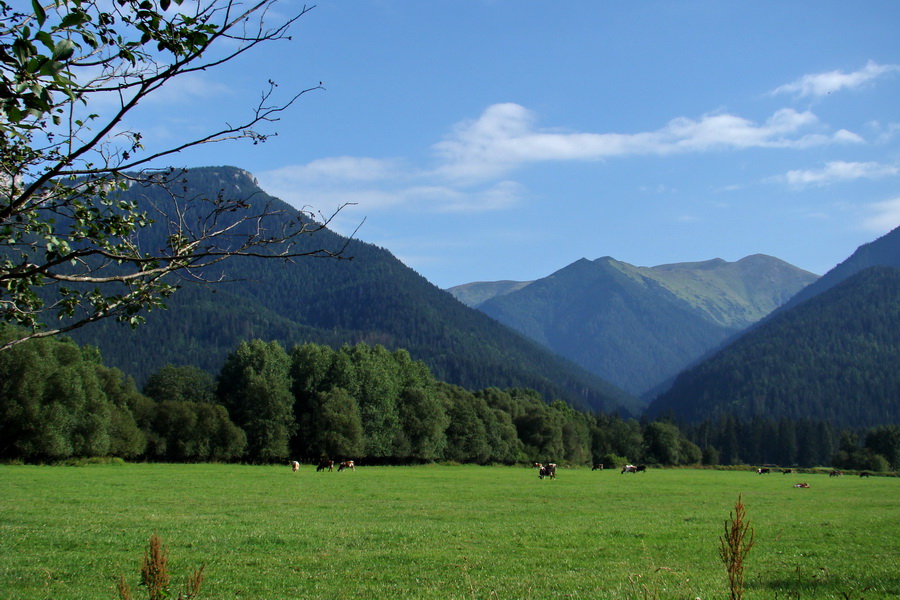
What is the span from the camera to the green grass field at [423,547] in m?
12.7

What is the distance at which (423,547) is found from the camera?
17594 millimetres

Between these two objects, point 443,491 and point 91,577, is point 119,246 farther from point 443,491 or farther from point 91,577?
point 443,491

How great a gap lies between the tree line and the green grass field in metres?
27.8

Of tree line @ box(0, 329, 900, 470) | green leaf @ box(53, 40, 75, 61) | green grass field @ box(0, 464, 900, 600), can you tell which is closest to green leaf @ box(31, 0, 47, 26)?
green leaf @ box(53, 40, 75, 61)

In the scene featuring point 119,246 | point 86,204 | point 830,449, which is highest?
point 86,204

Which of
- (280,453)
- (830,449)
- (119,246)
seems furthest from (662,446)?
(119,246)

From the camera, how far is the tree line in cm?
5803

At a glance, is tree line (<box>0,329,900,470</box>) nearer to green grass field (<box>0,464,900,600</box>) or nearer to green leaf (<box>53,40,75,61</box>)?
green grass field (<box>0,464,900,600</box>)

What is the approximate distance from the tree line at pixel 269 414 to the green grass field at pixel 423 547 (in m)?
27.8

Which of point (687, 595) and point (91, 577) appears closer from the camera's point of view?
point (687, 595)

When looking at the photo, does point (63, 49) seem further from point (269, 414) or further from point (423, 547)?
point (269, 414)

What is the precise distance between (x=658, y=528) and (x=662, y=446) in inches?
4824

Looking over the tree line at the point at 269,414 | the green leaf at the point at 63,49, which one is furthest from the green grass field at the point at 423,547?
the tree line at the point at 269,414

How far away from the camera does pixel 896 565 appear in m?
15.6
